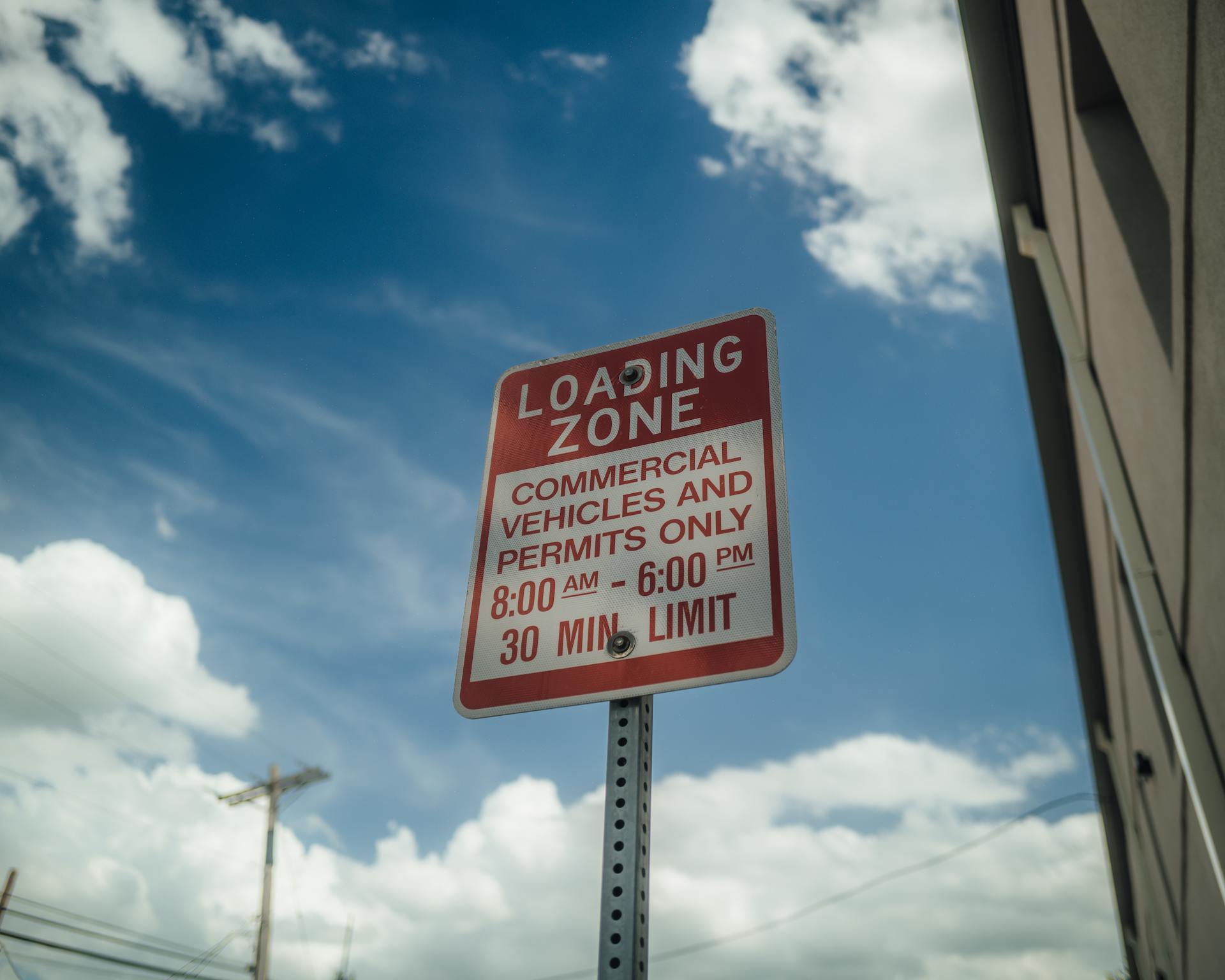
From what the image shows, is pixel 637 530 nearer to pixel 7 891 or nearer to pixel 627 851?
pixel 627 851

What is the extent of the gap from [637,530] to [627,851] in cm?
66

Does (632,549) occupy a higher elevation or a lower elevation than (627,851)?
higher

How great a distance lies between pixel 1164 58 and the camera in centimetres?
248

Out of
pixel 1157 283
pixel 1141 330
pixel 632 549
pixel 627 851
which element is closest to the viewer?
pixel 627 851

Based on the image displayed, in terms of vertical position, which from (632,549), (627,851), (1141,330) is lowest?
(627,851)

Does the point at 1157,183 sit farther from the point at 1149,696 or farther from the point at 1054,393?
the point at 1054,393

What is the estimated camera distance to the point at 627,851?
141 cm

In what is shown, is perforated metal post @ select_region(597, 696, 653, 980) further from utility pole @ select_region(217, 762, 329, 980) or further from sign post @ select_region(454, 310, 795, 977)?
utility pole @ select_region(217, 762, 329, 980)

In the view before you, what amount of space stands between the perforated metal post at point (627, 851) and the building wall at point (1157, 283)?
201 cm

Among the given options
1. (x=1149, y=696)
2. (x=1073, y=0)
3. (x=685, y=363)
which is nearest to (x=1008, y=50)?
Answer: (x=1073, y=0)

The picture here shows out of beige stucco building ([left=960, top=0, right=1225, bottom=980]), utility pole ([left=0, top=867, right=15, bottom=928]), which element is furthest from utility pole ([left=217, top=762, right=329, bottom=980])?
beige stucco building ([left=960, top=0, right=1225, bottom=980])

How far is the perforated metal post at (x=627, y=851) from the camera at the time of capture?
4.41 ft

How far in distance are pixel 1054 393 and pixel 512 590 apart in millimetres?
7675

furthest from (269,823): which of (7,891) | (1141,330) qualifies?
(1141,330)
